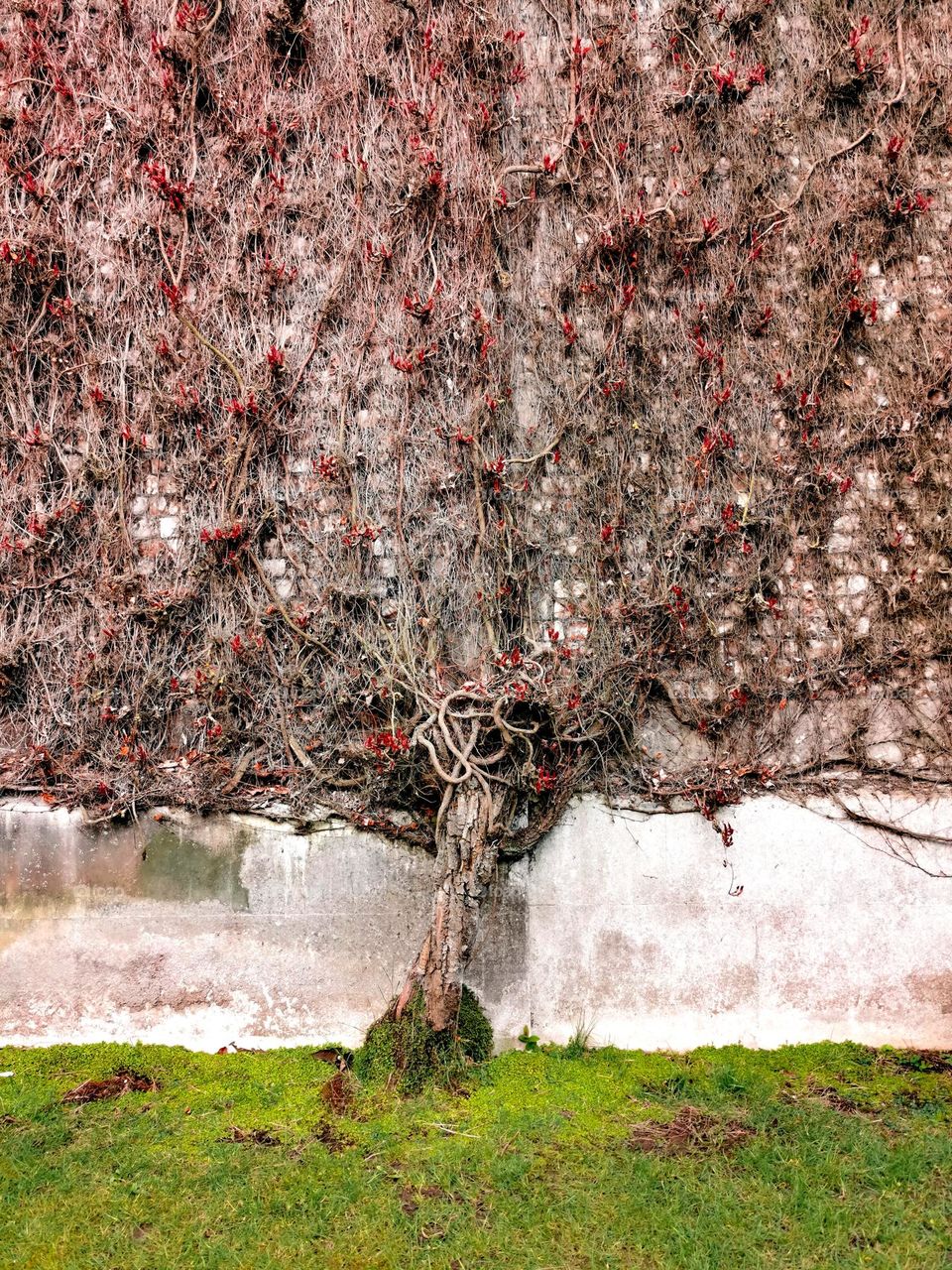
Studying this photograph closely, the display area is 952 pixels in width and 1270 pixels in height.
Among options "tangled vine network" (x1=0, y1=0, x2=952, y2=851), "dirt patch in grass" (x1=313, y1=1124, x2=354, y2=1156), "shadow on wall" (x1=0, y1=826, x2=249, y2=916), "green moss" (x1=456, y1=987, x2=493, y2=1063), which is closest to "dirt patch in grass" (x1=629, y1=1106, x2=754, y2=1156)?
"green moss" (x1=456, y1=987, x2=493, y2=1063)

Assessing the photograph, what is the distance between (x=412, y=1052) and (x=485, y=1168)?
77 cm

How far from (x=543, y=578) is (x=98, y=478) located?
2.38 meters

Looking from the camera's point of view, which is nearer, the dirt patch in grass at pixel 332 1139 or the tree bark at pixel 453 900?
the dirt patch in grass at pixel 332 1139

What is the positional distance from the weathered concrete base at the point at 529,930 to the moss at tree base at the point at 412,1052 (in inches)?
11.2

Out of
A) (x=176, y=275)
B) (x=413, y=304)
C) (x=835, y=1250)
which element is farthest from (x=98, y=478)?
(x=835, y=1250)

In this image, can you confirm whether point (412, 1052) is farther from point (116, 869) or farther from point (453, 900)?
point (116, 869)

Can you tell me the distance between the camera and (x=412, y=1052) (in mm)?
4332

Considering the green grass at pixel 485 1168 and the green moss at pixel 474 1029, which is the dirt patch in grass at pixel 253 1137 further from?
the green moss at pixel 474 1029

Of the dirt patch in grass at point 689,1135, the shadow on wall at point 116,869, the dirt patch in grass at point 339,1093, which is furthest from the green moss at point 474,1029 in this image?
the shadow on wall at point 116,869

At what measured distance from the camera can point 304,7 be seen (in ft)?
16.1

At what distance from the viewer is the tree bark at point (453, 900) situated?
14.4 ft

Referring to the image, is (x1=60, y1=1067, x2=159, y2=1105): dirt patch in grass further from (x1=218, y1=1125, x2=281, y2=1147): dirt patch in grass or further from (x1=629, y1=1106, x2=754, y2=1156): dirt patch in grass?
(x1=629, y1=1106, x2=754, y2=1156): dirt patch in grass

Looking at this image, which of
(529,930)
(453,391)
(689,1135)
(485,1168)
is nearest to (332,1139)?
(485,1168)

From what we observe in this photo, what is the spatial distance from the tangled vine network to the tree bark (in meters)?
0.26
